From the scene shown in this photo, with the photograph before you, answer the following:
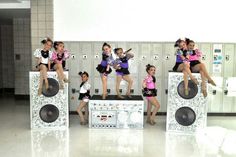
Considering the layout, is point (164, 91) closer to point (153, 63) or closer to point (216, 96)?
point (153, 63)

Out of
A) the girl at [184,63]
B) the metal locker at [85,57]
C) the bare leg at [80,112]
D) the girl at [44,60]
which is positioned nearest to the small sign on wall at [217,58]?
the girl at [184,63]

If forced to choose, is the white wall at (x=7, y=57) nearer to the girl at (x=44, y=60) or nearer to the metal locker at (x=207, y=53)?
the girl at (x=44, y=60)

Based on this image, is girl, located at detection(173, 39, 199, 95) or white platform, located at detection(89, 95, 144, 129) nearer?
girl, located at detection(173, 39, 199, 95)

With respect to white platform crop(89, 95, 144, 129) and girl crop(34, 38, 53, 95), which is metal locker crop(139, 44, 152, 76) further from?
girl crop(34, 38, 53, 95)

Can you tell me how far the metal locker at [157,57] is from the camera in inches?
272

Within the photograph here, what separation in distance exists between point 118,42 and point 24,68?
4.02 meters

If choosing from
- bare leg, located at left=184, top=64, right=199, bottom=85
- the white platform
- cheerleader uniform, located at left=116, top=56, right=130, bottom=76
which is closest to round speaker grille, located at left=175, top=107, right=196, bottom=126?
bare leg, located at left=184, top=64, right=199, bottom=85

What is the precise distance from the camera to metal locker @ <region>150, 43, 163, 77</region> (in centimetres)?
692

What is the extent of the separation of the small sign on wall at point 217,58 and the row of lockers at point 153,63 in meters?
0.07

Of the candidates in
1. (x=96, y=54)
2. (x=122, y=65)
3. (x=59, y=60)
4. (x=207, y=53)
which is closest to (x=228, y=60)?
(x=207, y=53)

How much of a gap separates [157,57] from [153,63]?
18 centimetres

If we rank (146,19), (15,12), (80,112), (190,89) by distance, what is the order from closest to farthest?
(190,89) < (80,112) < (146,19) < (15,12)

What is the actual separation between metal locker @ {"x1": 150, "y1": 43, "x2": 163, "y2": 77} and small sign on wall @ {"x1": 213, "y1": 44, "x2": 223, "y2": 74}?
1.35 metres

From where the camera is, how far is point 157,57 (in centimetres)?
694
